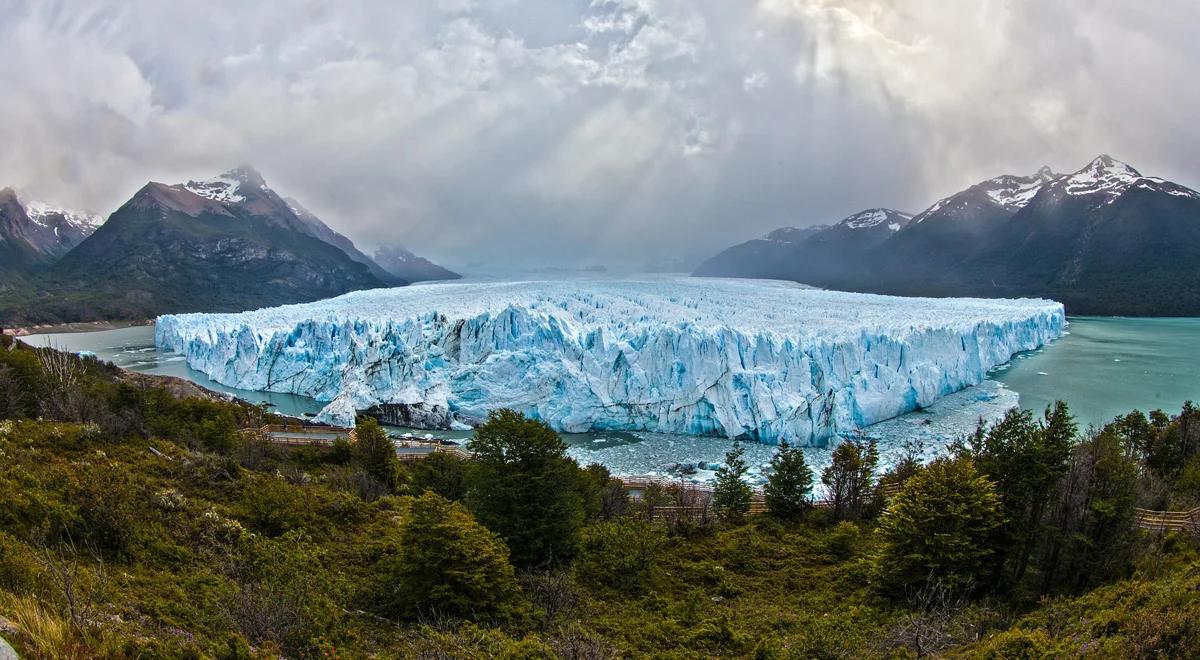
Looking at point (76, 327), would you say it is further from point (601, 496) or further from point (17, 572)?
point (17, 572)

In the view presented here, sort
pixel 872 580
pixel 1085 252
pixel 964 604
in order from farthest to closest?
pixel 1085 252 < pixel 872 580 < pixel 964 604

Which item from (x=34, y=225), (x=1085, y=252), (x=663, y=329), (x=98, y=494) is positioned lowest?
(x=98, y=494)

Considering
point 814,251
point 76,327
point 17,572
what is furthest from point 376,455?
point 814,251

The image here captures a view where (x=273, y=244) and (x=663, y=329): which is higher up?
(x=273, y=244)

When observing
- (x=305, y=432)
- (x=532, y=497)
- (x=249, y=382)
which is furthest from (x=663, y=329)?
(x=249, y=382)

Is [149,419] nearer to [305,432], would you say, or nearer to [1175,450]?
[305,432]

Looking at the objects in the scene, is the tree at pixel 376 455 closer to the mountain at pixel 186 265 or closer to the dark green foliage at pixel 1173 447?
the dark green foliage at pixel 1173 447

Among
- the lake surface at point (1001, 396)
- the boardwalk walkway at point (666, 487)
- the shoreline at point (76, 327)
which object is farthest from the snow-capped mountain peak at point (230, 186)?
the boardwalk walkway at point (666, 487)

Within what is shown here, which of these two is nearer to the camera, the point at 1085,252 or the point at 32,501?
the point at 32,501
